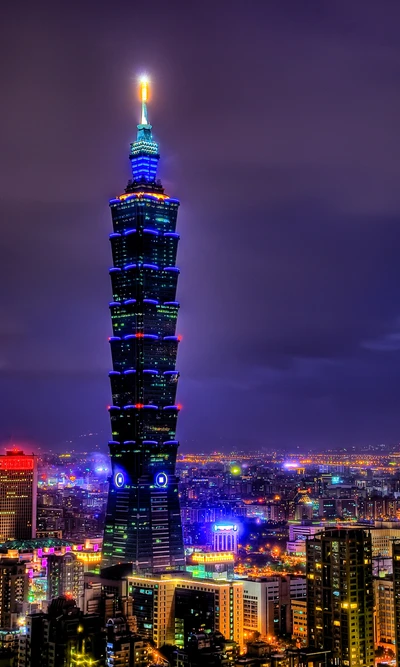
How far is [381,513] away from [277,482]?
22042 mm

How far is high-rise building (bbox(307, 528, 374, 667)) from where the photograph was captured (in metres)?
36.1

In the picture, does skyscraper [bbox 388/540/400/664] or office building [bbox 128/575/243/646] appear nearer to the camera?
skyscraper [bbox 388/540/400/664]

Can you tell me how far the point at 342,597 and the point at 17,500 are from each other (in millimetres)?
42542

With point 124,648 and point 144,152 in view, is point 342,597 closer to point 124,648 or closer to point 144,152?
point 124,648

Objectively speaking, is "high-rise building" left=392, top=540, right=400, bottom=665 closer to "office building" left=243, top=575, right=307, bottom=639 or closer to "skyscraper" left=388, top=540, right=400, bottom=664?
"skyscraper" left=388, top=540, right=400, bottom=664

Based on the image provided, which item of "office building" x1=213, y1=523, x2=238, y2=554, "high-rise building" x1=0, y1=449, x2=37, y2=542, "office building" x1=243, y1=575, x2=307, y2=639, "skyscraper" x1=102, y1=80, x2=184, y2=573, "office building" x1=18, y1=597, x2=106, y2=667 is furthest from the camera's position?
"high-rise building" x1=0, y1=449, x2=37, y2=542

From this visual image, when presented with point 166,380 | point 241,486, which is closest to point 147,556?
point 166,380

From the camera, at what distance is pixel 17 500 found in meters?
75.4

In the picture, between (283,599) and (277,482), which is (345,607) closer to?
Answer: (283,599)

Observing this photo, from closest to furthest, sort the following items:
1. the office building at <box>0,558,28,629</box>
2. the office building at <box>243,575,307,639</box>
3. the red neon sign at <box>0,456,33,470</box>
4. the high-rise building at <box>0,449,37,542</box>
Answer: the office building at <box>243,575,307,639</box>
the office building at <box>0,558,28,629</box>
the high-rise building at <box>0,449,37,542</box>
the red neon sign at <box>0,456,33,470</box>

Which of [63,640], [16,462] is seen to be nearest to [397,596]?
[63,640]

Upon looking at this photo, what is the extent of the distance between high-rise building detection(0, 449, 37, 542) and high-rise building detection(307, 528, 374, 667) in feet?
130

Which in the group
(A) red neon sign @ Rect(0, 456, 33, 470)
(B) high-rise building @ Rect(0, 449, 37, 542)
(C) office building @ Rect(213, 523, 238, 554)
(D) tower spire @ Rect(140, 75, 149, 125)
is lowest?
(C) office building @ Rect(213, 523, 238, 554)

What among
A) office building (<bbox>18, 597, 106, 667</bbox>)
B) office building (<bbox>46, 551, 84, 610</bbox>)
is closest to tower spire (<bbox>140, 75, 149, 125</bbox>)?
office building (<bbox>46, 551, 84, 610</bbox>)
